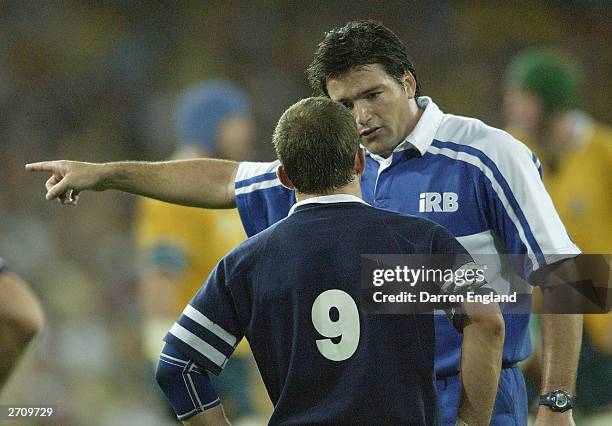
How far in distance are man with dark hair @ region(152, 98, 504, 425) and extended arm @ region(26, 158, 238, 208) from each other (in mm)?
701

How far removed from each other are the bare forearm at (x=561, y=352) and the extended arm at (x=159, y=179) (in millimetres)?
876

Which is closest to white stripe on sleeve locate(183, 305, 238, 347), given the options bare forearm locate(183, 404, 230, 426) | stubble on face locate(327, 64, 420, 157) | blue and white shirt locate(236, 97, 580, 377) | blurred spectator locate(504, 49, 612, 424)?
bare forearm locate(183, 404, 230, 426)

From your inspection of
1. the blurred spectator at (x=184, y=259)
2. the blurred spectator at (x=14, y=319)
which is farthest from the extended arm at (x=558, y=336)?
the blurred spectator at (x=184, y=259)

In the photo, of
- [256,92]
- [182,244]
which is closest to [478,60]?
[256,92]

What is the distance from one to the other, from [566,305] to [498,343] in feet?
1.48

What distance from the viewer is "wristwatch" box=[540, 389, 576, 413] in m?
2.40

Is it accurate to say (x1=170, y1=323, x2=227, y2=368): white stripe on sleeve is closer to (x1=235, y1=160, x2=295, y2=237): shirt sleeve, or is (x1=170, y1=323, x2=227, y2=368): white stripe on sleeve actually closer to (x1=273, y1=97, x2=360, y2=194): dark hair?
(x1=273, y1=97, x2=360, y2=194): dark hair

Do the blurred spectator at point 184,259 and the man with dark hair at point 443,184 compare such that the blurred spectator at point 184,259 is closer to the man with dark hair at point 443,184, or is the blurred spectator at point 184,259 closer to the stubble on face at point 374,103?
the man with dark hair at point 443,184

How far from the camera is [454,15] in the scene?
8.61m

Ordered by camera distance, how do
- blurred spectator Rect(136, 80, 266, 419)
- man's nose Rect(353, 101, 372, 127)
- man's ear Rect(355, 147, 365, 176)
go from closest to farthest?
man's ear Rect(355, 147, 365, 176) → man's nose Rect(353, 101, 372, 127) → blurred spectator Rect(136, 80, 266, 419)

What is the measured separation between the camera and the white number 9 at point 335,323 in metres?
1.98

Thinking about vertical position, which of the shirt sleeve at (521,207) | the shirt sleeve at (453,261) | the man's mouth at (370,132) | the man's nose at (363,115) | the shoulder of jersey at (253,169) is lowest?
the shirt sleeve at (453,261)

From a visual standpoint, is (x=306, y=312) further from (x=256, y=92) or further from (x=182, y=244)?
(x=256, y=92)

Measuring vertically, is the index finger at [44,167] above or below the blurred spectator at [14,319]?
above
